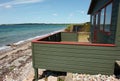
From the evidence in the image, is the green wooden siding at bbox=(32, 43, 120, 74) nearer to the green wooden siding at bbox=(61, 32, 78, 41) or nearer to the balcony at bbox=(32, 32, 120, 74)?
the balcony at bbox=(32, 32, 120, 74)

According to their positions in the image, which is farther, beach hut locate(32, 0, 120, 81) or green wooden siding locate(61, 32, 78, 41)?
green wooden siding locate(61, 32, 78, 41)

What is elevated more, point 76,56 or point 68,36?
point 68,36

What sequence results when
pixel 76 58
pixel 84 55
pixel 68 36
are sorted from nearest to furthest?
1. pixel 84 55
2. pixel 76 58
3. pixel 68 36

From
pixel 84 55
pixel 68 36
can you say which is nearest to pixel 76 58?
pixel 84 55

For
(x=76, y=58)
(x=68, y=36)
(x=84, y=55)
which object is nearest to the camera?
(x=84, y=55)

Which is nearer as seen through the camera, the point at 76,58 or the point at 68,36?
the point at 76,58

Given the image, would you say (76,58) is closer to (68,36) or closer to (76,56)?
(76,56)

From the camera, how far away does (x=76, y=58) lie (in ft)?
17.3

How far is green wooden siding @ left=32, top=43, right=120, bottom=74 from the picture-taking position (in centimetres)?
495

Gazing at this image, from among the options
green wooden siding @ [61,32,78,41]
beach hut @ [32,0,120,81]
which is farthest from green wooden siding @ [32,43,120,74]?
green wooden siding @ [61,32,78,41]

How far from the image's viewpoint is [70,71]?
5.44 m

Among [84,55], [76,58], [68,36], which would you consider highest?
[68,36]

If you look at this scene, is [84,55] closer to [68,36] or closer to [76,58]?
[76,58]

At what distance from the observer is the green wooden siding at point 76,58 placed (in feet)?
16.2
